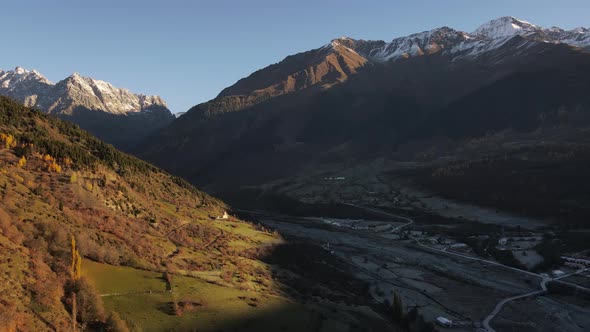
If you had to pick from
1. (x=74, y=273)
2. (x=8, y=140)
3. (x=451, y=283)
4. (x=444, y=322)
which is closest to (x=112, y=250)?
(x=74, y=273)

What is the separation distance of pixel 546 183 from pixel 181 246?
490 feet

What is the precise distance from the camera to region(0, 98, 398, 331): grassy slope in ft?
107

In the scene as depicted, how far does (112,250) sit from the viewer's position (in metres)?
43.8

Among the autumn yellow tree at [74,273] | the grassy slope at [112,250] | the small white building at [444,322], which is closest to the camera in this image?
the autumn yellow tree at [74,273]

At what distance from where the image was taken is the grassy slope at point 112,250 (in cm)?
3250

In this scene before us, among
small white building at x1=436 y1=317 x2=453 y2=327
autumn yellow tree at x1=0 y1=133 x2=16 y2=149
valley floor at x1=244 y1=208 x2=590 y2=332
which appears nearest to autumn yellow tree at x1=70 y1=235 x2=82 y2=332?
autumn yellow tree at x1=0 y1=133 x2=16 y2=149

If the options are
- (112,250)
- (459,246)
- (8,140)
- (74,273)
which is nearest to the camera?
(74,273)

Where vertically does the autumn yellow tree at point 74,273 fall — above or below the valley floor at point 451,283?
above

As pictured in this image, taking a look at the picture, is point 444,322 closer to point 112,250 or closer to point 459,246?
point 112,250

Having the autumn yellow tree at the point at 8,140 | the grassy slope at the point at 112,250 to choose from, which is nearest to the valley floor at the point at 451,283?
the grassy slope at the point at 112,250

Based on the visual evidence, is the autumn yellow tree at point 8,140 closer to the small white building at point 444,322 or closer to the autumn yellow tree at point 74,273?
the autumn yellow tree at point 74,273

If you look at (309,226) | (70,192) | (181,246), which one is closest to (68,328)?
(70,192)

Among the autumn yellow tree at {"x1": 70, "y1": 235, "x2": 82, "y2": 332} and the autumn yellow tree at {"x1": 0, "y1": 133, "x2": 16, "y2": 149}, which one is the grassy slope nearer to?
the autumn yellow tree at {"x1": 70, "y1": 235, "x2": 82, "y2": 332}

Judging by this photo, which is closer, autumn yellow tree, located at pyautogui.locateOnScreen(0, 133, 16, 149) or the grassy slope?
the grassy slope
